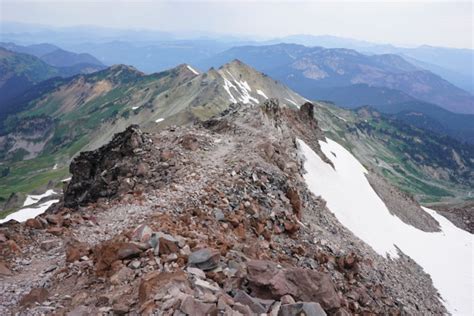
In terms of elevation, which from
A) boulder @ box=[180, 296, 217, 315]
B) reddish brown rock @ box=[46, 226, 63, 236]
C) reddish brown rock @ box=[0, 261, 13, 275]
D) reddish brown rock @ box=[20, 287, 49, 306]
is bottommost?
reddish brown rock @ box=[46, 226, 63, 236]

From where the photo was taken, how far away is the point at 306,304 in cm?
1136

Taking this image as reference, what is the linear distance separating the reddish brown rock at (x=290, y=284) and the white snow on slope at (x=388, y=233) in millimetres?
22291

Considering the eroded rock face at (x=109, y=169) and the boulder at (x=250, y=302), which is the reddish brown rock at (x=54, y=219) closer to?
the eroded rock face at (x=109, y=169)

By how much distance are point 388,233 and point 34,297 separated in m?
38.0

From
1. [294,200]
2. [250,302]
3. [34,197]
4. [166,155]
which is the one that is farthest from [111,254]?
[34,197]

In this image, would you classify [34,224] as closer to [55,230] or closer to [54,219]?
[54,219]

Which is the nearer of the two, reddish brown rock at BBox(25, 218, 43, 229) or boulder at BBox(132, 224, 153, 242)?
boulder at BBox(132, 224, 153, 242)

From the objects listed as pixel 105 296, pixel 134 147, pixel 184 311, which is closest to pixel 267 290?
pixel 184 311

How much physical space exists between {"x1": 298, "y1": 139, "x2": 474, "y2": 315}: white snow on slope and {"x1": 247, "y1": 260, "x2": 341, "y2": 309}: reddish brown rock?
22291 mm

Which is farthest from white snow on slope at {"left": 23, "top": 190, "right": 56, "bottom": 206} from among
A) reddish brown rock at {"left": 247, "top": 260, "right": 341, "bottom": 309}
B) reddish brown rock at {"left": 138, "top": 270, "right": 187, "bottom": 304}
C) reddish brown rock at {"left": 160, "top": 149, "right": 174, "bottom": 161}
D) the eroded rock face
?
reddish brown rock at {"left": 247, "top": 260, "right": 341, "bottom": 309}

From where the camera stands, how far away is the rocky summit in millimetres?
11633

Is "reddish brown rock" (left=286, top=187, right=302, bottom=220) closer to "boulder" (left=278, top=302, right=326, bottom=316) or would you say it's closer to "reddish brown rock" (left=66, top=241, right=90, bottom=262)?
"boulder" (left=278, top=302, right=326, bottom=316)

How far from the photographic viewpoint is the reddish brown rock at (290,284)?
12.5 m

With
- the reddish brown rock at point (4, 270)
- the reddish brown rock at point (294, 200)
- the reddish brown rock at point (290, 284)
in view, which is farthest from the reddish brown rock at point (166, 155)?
the reddish brown rock at point (290, 284)
